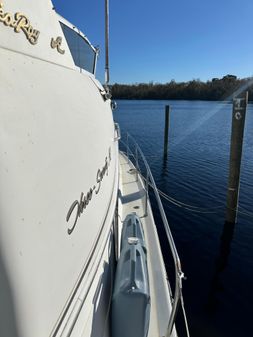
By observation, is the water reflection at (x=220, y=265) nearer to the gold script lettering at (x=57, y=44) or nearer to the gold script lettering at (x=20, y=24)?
the gold script lettering at (x=57, y=44)

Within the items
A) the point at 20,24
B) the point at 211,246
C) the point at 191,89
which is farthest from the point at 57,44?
the point at 191,89

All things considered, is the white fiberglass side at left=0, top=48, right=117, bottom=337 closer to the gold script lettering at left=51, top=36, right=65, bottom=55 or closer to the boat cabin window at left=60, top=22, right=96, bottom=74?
the gold script lettering at left=51, top=36, right=65, bottom=55

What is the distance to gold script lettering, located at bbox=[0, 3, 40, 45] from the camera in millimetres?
1643

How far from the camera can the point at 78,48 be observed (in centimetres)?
434

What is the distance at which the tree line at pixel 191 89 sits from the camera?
101369 mm

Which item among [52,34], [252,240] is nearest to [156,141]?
[252,240]

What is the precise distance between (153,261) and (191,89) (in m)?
113

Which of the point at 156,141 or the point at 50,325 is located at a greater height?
the point at 50,325

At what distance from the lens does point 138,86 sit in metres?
107

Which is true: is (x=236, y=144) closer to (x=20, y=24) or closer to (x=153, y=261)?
(x=153, y=261)

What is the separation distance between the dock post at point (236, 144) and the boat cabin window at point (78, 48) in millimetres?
3940

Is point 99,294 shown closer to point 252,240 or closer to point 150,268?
point 150,268

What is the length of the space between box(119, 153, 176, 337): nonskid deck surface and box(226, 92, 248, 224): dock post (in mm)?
2508

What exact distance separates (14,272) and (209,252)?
709 centimetres
